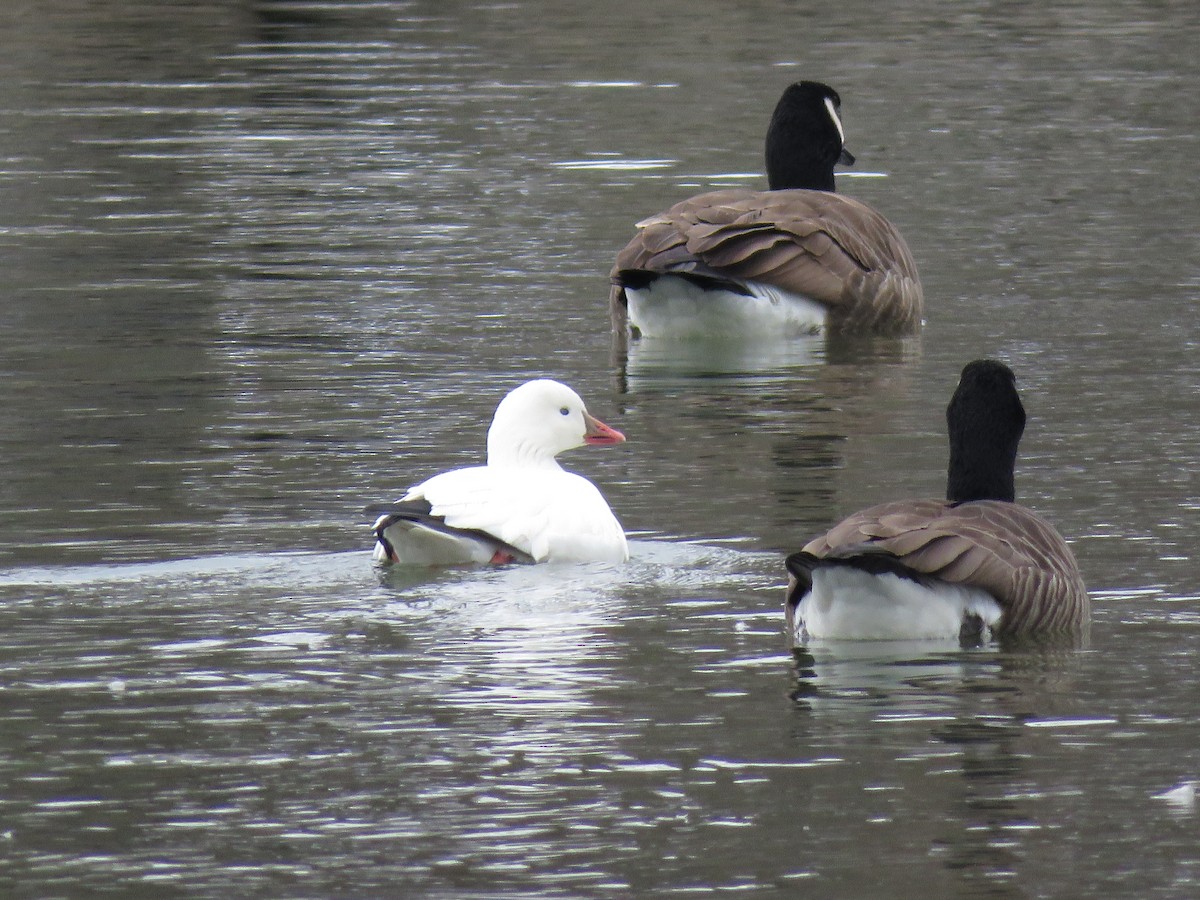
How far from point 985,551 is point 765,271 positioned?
7219mm

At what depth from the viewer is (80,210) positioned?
2070 centimetres

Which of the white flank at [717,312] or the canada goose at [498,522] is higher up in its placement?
the white flank at [717,312]

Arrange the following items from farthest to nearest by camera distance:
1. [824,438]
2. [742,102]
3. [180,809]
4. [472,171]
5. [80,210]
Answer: [742,102]
[472,171]
[80,210]
[824,438]
[180,809]

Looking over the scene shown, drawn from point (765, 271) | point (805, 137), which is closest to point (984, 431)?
point (765, 271)

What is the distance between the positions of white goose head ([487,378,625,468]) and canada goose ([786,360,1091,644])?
6.88 ft

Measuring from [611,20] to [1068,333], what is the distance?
66.0 ft

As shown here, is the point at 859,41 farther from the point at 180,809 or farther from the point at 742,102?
the point at 180,809

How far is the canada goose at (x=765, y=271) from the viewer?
15.5 metres

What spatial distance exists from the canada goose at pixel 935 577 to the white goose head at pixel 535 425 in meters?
2.10

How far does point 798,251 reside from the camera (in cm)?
1598

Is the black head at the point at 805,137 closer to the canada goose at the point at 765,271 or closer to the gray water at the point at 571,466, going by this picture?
the gray water at the point at 571,466

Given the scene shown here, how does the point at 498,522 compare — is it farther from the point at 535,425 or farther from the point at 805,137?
the point at 805,137

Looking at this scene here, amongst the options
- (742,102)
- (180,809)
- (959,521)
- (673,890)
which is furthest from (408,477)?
(742,102)

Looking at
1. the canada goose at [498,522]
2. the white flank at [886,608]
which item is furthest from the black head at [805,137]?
the white flank at [886,608]
